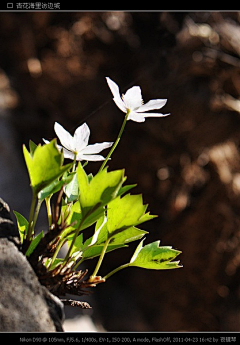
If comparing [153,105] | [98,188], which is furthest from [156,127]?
[98,188]

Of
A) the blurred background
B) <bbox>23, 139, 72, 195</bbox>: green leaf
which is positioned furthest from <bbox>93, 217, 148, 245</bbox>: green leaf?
the blurred background

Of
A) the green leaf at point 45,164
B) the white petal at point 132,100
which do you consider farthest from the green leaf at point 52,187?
the white petal at point 132,100

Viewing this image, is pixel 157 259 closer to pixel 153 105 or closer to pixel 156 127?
pixel 153 105

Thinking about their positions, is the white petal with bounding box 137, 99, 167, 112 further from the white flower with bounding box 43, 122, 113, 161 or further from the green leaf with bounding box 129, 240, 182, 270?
the green leaf with bounding box 129, 240, 182, 270

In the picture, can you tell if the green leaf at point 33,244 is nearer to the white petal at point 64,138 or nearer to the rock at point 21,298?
the rock at point 21,298

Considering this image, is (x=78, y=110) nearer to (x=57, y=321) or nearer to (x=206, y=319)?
(x=206, y=319)
